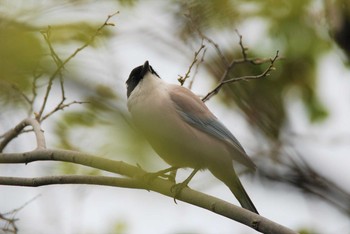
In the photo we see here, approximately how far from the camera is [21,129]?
418 cm

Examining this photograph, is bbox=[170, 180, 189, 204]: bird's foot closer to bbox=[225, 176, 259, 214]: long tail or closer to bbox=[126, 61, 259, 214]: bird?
bbox=[126, 61, 259, 214]: bird

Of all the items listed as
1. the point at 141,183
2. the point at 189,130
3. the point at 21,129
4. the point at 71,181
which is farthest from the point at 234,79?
the point at 21,129

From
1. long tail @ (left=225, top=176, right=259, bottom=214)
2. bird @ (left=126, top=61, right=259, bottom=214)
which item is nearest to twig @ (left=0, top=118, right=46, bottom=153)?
bird @ (left=126, top=61, right=259, bottom=214)

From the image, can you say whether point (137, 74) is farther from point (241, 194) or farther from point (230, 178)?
point (241, 194)

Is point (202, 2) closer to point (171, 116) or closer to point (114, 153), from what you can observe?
point (114, 153)

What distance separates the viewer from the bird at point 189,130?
4.35m

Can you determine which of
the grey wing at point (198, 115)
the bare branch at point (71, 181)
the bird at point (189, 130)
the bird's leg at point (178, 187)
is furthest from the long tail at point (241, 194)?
the bare branch at point (71, 181)

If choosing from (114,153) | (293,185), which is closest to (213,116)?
(293,185)

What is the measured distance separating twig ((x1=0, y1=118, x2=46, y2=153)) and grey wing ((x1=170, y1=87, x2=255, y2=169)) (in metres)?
1.21

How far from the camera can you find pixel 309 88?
446 centimetres

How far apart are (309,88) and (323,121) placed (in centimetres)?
41

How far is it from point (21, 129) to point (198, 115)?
147 centimetres

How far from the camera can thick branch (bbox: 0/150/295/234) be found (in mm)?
3119

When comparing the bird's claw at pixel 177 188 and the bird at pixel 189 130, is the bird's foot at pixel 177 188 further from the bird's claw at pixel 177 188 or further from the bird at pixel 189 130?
the bird at pixel 189 130
